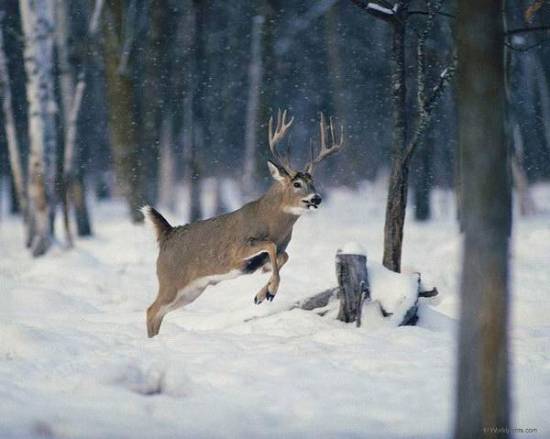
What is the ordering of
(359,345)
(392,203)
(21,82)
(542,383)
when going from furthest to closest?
(21,82)
(392,203)
(359,345)
(542,383)

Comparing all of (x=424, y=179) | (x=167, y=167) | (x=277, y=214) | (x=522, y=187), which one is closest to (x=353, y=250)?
(x=277, y=214)

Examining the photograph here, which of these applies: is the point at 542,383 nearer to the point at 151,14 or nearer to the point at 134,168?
the point at 134,168

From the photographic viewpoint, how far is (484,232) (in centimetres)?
470

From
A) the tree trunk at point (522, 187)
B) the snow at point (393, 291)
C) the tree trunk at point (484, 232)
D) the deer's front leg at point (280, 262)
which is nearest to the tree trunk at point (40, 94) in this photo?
the deer's front leg at point (280, 262)

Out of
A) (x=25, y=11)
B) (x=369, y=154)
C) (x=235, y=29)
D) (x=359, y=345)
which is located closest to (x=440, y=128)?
(x=235, y=29)

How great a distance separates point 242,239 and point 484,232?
5467mm

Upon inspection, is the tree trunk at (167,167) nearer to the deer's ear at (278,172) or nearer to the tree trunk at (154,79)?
the tree trunk at (154,79)

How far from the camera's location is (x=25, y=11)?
A: 1612cm

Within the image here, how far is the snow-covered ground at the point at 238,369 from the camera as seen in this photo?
5359 mm

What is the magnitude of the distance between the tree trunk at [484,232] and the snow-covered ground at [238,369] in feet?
1.96

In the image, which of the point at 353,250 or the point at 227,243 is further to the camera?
the point at 227,243

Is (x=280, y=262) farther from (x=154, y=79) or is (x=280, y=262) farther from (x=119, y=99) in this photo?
(x=154, y=79)

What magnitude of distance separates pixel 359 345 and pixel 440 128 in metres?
21.6

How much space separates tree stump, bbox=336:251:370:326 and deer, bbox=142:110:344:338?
35.9 inches
